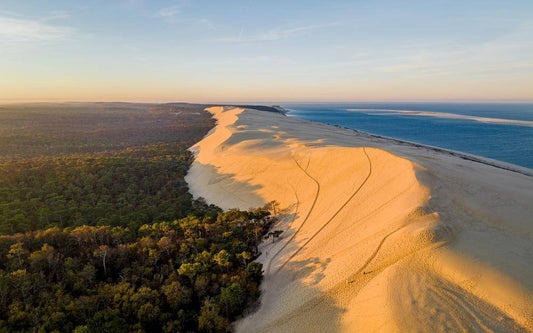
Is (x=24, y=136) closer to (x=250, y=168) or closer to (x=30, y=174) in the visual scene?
(x=30, y=174)

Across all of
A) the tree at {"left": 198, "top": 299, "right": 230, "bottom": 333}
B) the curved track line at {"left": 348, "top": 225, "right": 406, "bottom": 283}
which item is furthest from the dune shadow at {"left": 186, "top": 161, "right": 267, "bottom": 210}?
the tree at {"left": 198, "top": 299, "right": 230, "bottom": 333}

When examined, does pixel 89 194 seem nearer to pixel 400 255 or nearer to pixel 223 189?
pixel 223 189

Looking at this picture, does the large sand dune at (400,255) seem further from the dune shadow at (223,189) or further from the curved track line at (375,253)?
the dune shadow at (223,189)

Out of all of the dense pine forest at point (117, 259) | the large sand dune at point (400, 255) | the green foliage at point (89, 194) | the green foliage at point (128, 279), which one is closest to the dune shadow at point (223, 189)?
the green foliage at point (89, 194)

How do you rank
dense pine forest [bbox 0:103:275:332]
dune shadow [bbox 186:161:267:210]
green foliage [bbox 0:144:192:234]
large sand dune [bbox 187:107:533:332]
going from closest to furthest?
large sand dune [bbox 187:107:533:332] → dense pine forest [bbox 0:103:275:332] → green foliage [bbox 0:144:192:234] → dune shadow [bbox 186:161:267:210]

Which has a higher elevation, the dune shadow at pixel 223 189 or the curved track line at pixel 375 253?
the curved track line at pixel 375 253

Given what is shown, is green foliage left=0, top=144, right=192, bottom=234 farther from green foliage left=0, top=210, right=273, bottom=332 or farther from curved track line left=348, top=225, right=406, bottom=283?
curved track line left=348, top=225, right=406, bottom=283

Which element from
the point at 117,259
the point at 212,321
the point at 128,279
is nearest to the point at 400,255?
the point at 212,321

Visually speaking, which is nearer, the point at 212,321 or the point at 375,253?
the point at 212,321
